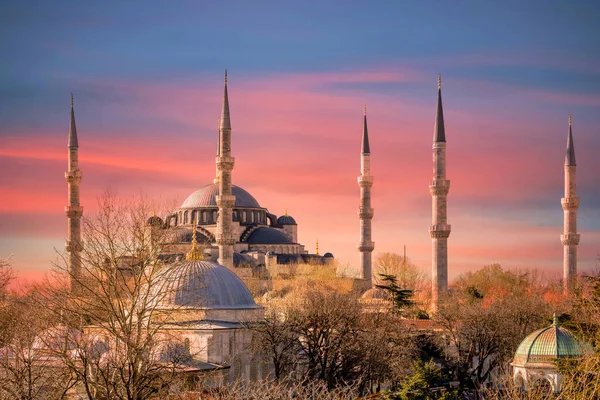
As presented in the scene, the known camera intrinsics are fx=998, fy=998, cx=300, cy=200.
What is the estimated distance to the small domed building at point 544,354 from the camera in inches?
1225

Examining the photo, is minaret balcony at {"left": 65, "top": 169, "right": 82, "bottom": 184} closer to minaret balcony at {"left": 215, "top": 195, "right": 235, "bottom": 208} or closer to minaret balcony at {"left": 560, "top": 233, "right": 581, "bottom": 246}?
minaret balcony at {"left": 215, "top": 195, "right": 235, "bottom": 208}

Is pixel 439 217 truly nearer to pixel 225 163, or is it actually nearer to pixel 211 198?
pixel 225 163

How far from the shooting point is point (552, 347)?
3175cm

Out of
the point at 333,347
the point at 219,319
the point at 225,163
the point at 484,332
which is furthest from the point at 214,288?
the point at 225,163

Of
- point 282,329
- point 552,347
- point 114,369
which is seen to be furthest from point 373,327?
point 114,369

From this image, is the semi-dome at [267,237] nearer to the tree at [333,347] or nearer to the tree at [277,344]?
the tree at [333,347]

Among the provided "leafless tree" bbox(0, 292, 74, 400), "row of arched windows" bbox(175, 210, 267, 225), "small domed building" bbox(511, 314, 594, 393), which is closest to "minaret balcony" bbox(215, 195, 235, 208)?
"leafless tree" bbox(0, 292, 74, 400)

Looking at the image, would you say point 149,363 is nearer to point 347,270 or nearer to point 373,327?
point 373,327

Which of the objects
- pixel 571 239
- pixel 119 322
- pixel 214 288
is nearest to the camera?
pixel 119 322

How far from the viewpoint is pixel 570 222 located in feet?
194

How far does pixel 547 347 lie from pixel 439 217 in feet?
66.1

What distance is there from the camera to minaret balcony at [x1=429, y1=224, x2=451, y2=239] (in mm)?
51156

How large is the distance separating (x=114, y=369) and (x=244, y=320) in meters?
12.9

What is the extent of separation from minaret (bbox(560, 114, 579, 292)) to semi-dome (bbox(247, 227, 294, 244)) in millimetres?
22355
